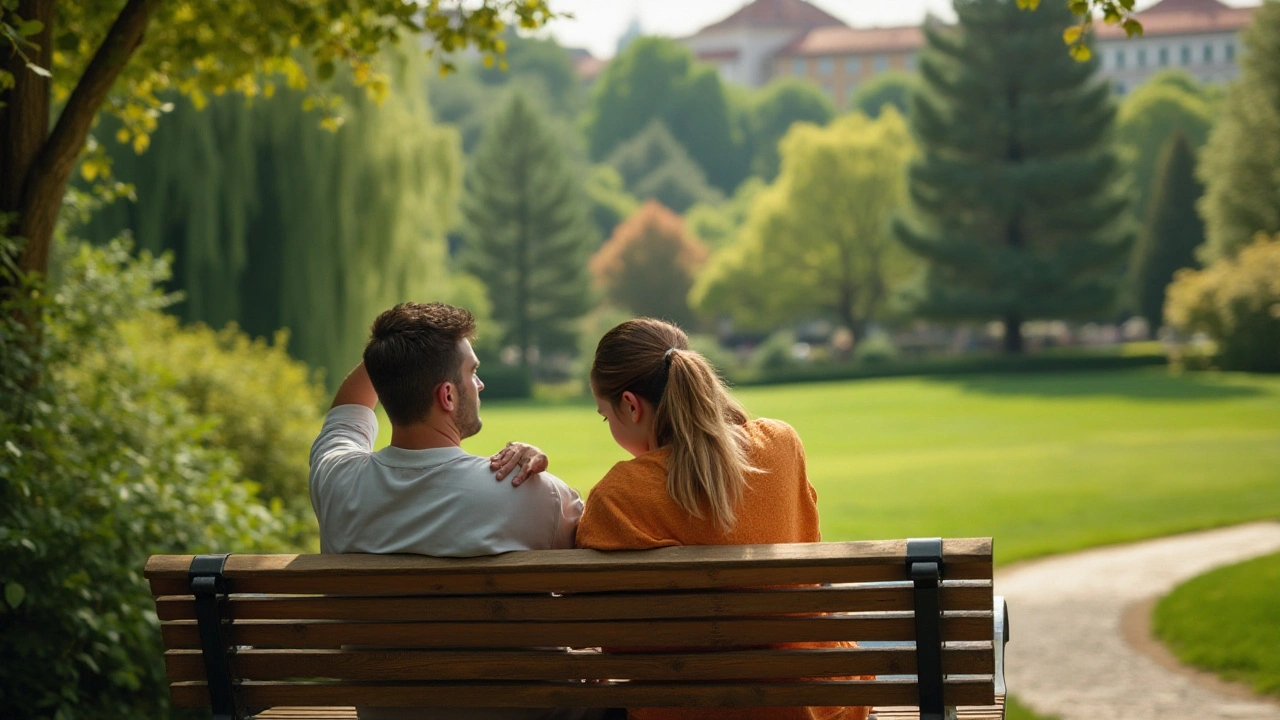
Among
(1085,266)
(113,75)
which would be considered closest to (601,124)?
(1085,266)

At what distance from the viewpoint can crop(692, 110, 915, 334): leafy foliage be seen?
2359 inches

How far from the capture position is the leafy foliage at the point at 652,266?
7494 cm

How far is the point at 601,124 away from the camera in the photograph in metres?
127

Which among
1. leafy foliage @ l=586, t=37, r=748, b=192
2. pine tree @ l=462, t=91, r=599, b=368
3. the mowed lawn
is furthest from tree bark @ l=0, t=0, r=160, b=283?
leafy foliage @ l=586, t=37, r=748, b=192

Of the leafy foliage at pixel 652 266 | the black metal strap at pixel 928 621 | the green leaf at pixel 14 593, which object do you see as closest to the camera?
the black metal strap at pixel 928 621

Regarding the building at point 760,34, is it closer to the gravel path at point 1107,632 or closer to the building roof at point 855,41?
the building roof at point 855,41

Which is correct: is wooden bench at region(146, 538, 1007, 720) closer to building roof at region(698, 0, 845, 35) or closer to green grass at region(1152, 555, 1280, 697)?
green grass at region(1152, 555, 1280, 697)

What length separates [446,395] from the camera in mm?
3160

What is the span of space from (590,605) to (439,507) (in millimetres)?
397

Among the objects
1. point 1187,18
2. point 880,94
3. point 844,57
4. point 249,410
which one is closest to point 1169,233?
point 249,410

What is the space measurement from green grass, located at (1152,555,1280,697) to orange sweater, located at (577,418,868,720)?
17.1 ft

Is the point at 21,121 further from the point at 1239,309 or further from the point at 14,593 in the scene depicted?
the point at 1239,309

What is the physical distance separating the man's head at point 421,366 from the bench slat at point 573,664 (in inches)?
20.4

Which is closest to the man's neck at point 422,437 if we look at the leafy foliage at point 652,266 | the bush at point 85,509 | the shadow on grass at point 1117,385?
the bush at point 85,509
